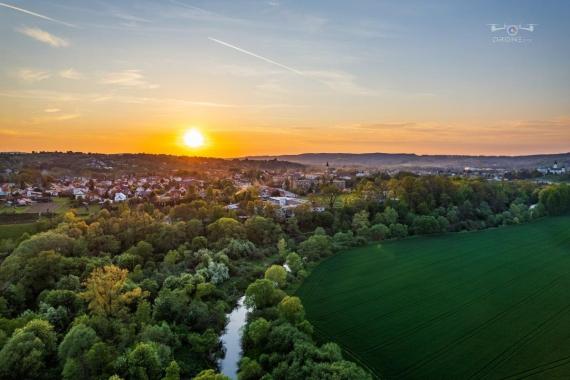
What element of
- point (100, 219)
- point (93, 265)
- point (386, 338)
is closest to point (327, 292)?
point (386, 338)

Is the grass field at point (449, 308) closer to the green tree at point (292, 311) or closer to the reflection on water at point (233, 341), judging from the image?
the green tree at point (292, 311)

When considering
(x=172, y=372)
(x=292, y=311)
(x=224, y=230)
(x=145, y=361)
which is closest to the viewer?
→ (x=172, y=372)

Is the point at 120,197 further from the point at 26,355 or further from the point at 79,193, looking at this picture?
the point at 26,355

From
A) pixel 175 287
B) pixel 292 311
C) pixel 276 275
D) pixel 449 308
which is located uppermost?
pixel 292 311

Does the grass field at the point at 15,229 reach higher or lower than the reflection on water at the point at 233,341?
higher

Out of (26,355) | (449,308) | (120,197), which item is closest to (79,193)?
(120,197)

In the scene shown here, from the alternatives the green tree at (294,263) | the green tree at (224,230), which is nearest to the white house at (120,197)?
the green tree at (224,230)

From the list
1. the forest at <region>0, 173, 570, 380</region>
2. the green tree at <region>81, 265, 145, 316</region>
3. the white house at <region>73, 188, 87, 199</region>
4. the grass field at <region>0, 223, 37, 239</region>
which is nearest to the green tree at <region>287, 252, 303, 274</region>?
the forest at <region>0, 173, 570, 380</region>

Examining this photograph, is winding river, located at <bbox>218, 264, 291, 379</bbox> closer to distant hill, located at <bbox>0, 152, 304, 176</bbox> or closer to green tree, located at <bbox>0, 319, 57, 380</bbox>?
green tree, located at <bbox>0, 319, 57, 380</bbox>

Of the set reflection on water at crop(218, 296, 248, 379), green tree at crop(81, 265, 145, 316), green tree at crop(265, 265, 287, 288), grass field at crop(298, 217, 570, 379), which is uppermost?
green tree at crop(81, 265, 145, 316)
